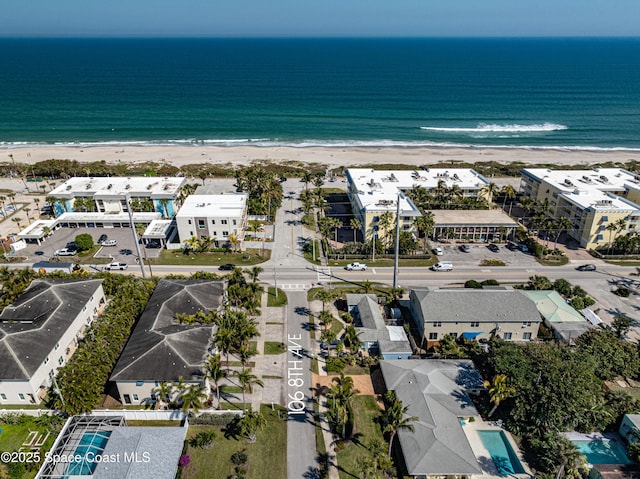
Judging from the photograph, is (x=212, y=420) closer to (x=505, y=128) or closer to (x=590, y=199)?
(x=590, y=199)

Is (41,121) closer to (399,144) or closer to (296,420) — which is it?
(399,144)

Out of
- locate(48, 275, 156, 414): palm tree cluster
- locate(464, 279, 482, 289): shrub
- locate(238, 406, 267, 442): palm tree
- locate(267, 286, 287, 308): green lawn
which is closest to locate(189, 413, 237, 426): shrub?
locate(238, 406, 267, 442): palm tree

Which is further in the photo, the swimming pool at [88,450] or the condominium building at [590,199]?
the condominium building at [590,199]

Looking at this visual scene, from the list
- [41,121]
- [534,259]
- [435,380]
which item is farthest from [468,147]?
[41,121]

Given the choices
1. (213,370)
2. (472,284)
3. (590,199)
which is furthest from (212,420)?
(590,199)

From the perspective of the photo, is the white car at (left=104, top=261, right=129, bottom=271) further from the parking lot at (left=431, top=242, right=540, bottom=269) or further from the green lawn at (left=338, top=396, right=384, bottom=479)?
the parking lot at (left=431, top=242, right=540, bottom=269)

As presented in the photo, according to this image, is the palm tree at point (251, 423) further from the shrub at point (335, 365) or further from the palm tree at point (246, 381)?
the shrub at point (335, 365)

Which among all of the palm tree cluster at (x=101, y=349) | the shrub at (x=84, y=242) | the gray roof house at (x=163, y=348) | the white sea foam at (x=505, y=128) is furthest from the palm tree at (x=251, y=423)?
the white sea foam at (x=505, y=128)
